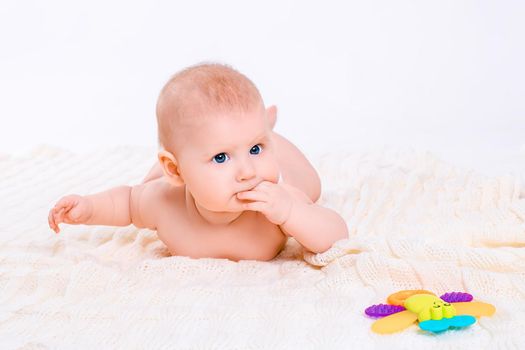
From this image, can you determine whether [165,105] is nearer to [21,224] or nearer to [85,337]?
[85,337]

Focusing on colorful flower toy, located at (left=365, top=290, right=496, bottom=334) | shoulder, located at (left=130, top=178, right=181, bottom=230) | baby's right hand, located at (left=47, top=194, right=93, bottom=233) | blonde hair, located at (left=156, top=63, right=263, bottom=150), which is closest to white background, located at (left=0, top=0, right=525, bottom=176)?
shoulder, located at (left=130, top=178, right=181, bottom=230)

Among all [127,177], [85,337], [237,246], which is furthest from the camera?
[127,177]

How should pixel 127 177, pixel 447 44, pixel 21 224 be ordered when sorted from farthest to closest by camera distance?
pixel 447 44 < pixel 127 177 < pixel 21 224

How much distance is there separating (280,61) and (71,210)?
2.22m

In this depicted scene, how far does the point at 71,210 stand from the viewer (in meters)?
2.08

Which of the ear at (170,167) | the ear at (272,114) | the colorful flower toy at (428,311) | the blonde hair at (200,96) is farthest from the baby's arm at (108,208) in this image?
the colorful flower toy at (428,311)

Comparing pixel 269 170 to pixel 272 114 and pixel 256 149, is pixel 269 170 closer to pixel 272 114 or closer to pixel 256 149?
pixel 256 149

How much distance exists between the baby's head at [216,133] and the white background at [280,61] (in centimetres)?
182

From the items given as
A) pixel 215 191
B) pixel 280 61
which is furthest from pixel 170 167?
pixel 280 61

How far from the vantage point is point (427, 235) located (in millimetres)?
2166

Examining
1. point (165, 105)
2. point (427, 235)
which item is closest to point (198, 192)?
point (165, 105)

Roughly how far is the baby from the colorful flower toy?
0.31 m

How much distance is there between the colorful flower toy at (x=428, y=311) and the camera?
1637mm

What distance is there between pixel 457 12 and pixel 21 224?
8.01 feet
